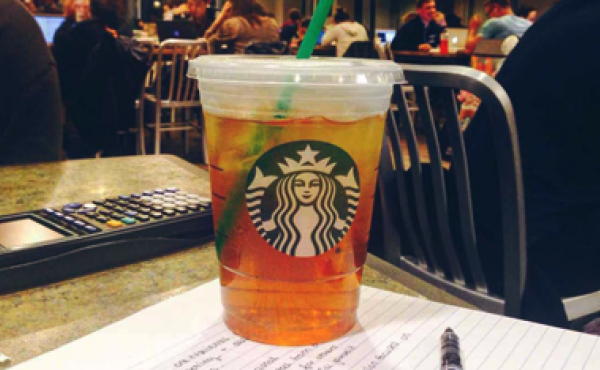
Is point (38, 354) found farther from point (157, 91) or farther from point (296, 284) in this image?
point (157, 91)

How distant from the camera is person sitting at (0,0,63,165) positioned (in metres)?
1.42

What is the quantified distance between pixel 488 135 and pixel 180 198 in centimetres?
65

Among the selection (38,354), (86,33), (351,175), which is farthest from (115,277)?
(86,33)

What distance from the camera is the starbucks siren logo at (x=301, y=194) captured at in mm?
411

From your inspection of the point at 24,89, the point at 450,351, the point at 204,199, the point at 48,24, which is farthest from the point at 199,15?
the point at 450,351

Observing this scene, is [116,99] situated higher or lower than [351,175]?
lower

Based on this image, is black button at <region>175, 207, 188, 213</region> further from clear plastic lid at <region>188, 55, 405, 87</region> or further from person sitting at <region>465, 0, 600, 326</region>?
person sitting at <region>465, 0, 600, 326</region>

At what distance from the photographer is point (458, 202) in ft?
3.50

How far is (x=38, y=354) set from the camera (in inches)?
17.0

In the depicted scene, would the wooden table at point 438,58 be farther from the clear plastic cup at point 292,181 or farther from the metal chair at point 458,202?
the clear plastic cup at point 292,181

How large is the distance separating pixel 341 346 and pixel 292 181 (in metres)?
0.13

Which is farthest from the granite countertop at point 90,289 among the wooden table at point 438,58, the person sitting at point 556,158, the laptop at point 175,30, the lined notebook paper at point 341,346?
the laptop at point 175,30

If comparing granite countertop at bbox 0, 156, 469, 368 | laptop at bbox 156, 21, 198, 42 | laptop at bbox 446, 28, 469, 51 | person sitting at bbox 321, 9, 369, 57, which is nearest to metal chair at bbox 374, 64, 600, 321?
granite countertop at bbox 0, 156, 469, 368

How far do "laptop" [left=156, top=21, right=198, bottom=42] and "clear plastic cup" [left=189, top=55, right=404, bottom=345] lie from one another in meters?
5.53
